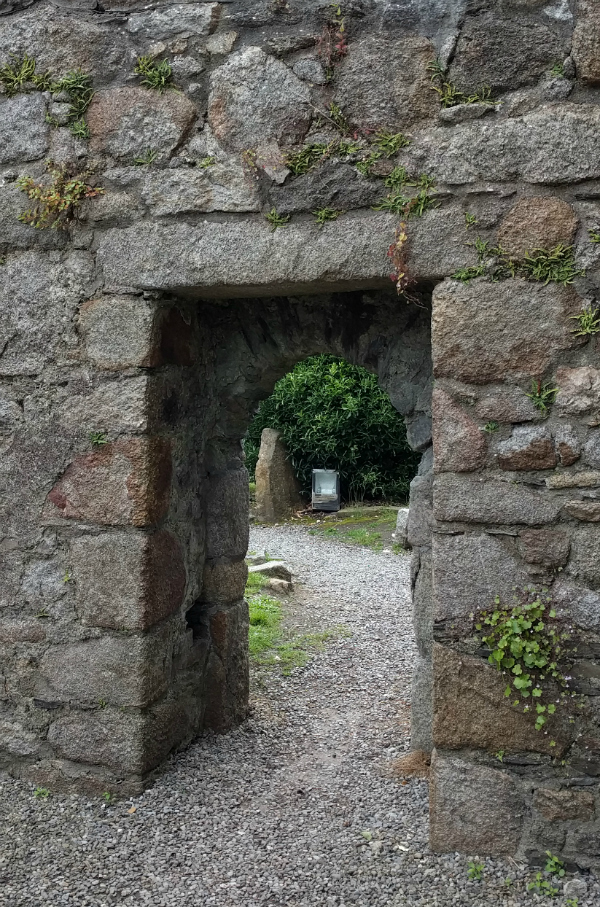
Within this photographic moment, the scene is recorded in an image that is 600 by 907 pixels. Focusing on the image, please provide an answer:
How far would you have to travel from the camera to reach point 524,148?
2340 millimetres

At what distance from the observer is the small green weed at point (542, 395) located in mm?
2375

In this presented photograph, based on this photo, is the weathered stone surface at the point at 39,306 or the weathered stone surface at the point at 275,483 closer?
the weathered stone surface at the point at 39,306

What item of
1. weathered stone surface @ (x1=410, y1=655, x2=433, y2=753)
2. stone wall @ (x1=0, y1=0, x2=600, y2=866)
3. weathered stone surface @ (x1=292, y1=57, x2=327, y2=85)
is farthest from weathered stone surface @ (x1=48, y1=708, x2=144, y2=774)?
weathered stone surface @ (x1=292, y1=57, x2=327, y2=85)

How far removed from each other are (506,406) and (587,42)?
108 centimetres

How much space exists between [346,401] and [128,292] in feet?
25.7

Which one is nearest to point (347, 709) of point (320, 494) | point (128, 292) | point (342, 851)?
point (342, 851)

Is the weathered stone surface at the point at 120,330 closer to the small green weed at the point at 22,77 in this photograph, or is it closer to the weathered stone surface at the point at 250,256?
the weathered stone surface at the point at 250,256

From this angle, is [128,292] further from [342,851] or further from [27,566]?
[342,851]

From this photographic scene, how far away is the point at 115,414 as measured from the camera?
2809mm

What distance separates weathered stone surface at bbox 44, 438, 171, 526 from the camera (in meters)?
2.80

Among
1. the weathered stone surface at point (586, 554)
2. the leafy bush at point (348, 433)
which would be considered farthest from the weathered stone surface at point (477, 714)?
the leafy bush at point (348, 433)

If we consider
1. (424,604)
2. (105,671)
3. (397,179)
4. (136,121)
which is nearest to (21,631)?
(105,671)

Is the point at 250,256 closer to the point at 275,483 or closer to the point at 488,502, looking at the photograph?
the point at 488,502

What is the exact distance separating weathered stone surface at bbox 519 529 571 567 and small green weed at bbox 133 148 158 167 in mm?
1768
